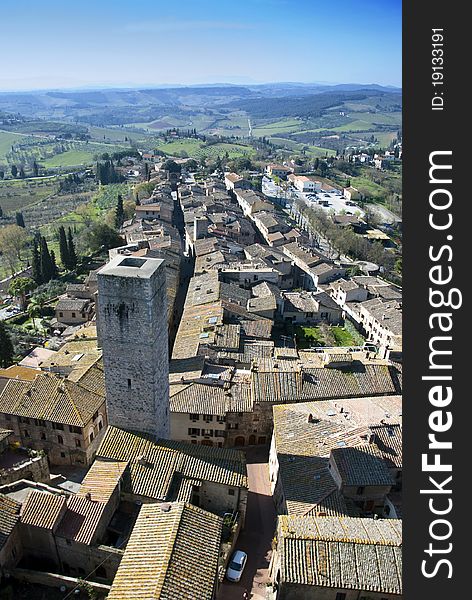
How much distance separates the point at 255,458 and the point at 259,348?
13.2 meters

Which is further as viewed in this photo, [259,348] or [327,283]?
[327,283]

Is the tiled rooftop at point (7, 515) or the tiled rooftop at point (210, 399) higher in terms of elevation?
the tiled rooftop at point (7, 515)

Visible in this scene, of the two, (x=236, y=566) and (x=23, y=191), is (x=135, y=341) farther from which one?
(x=23, y=191)

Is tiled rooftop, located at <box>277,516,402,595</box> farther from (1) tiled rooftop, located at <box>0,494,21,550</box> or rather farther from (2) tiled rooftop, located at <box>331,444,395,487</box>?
(1) tiled rooftop, located at <box>0,494,21,550</box>

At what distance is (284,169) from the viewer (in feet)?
561

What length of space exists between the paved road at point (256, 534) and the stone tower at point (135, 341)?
8.58m

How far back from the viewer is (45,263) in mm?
80438

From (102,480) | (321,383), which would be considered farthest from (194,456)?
(321,383)

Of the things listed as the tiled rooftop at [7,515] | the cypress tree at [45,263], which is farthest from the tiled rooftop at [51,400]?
the cypress tree at [45,263]

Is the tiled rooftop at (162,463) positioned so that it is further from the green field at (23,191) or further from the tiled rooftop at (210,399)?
the green field at (23,191)

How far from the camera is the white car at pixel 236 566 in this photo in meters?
26.9

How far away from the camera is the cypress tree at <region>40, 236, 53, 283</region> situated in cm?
7981

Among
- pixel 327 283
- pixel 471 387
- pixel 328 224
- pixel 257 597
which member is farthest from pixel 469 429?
pixel 328 224

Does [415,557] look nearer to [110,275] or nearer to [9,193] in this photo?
[110,275]
